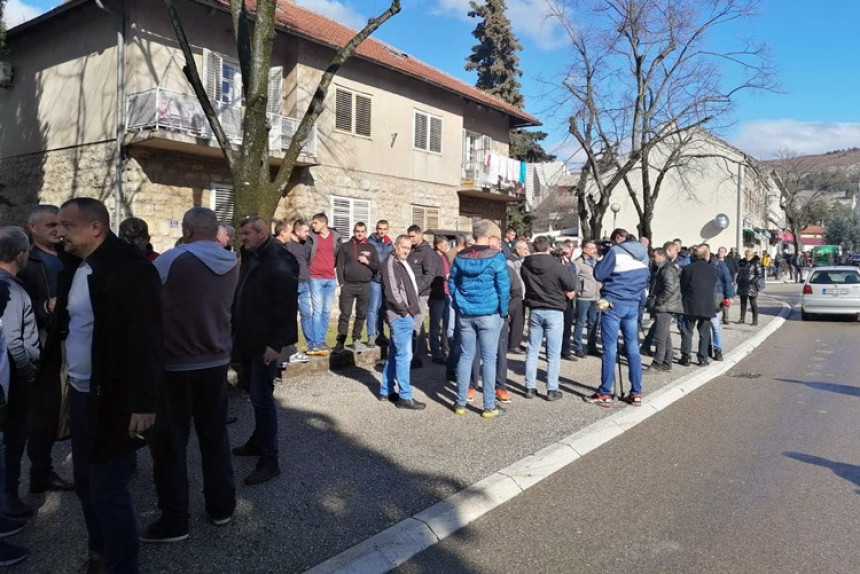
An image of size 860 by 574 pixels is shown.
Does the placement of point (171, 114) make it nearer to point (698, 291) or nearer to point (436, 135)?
point (436, 135)

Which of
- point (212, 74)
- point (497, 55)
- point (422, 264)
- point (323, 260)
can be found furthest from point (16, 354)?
point (497, 55)

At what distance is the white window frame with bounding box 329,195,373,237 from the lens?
17.9 m

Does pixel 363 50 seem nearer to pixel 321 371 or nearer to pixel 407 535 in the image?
pixel 321 371

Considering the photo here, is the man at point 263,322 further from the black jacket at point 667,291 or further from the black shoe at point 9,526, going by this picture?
the black jacket at point 667,291

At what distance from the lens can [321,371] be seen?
8.41m

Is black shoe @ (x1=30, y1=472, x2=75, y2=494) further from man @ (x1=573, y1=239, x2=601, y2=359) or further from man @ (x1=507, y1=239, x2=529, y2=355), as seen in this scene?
man @ (x1=573, y1=239, x2=601, y2=359)

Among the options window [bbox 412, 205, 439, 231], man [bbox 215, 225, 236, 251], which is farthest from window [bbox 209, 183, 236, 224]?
man [bbox 215, 225, 236, 251]

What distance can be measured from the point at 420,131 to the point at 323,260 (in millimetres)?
12433

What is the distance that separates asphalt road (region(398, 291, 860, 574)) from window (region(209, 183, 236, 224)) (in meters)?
12.2

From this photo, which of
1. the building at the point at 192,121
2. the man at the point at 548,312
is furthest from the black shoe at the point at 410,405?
the building at the point at 192,121

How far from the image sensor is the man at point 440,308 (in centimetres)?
929

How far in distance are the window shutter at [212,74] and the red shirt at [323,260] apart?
301 inches

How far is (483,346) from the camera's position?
21.4 feet

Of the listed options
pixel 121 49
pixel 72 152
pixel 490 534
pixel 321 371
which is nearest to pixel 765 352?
pixel 321 371
